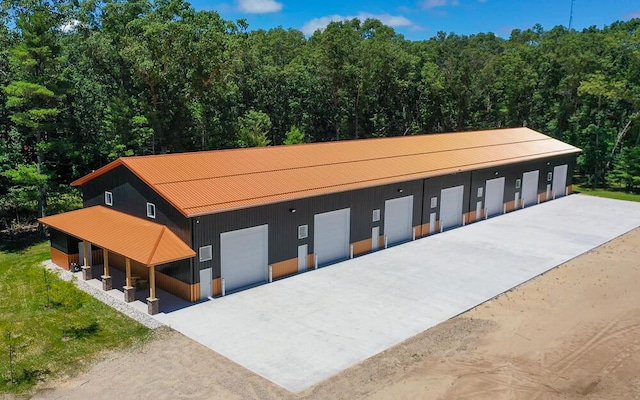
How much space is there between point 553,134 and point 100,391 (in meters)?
52.3

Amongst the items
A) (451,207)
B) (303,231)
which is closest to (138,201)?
(303,231)

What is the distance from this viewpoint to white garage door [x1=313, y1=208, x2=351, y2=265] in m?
23.8

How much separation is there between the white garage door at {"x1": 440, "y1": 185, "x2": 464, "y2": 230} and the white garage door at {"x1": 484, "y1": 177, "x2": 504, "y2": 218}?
9.82 feet

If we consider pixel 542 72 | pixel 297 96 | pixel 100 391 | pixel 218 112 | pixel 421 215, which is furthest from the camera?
pixel 542 72

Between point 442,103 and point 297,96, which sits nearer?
point 297,96

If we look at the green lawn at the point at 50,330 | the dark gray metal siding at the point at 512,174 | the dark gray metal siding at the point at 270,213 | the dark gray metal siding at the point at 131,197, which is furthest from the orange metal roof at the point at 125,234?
the dark gray metal siding at the point at 512,174

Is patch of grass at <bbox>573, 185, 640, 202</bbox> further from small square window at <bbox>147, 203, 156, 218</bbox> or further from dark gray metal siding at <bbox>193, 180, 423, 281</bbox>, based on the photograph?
small square window at <bbox>147, 203, 156, 218</bbox>

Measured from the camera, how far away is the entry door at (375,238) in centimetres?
2638

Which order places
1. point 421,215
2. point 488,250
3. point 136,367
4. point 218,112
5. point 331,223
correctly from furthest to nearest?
point 218,112 → point 421,215 → point 488,250 → point 331,223 → point 136,367

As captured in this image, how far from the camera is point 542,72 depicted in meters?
58.2

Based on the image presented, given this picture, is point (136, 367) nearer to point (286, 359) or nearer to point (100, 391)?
point (100, 391)

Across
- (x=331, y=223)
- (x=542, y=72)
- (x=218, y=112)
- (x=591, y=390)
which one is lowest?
(x=591, y=390)

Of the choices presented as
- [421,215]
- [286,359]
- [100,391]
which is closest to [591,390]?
[286,359]

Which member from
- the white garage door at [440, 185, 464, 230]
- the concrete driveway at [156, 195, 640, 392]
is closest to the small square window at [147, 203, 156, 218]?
the concrete driveway at [156, 195, 640, 392]
